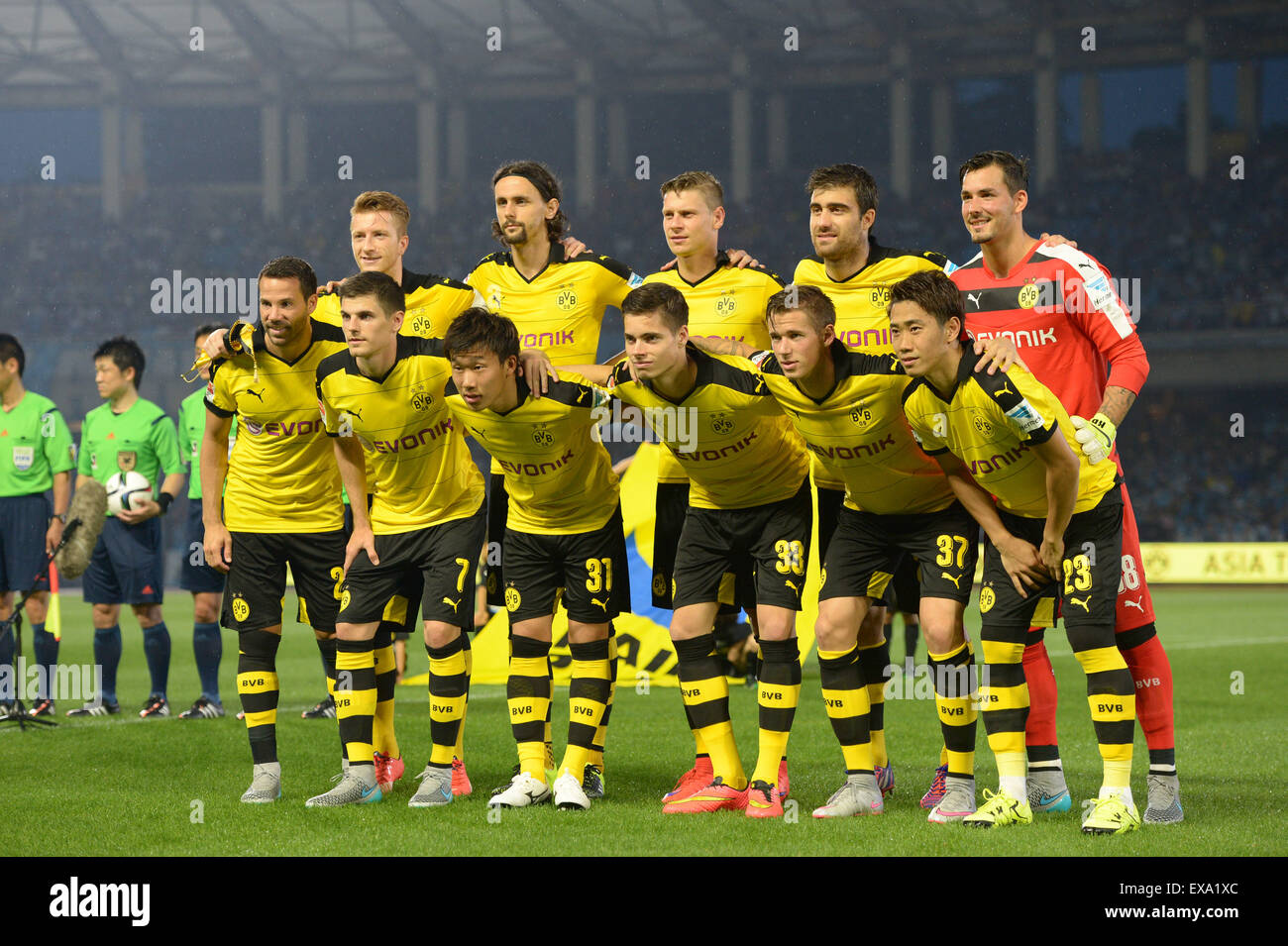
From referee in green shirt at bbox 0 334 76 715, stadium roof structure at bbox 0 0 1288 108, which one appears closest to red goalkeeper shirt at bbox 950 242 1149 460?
referee in green shirt at bbox 0 334 76 715

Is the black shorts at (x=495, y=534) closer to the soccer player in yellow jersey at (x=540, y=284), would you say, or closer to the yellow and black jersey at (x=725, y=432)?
the soccer player in yellow jersey at (x=540, y=284)

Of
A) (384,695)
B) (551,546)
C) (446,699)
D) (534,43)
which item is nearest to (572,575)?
(551,546)

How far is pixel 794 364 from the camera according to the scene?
14.9ft

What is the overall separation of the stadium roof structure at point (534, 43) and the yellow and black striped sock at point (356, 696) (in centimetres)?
2561

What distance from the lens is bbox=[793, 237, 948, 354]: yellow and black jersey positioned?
515cm

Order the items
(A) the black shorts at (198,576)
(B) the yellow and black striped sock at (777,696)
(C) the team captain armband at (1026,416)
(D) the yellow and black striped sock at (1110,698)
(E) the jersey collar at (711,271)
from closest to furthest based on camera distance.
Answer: (C) the team captain armband at (1026,416) < (D) the yellow and black striped sock at (1110,698) < (B) the yellow and black striped sock at (777,696) < (E) the jersey collar at (711,271) < (A) the black shorts at (198,576)

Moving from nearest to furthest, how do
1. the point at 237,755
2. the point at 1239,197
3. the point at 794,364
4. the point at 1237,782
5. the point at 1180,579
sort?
the point at 794,364
the point at 1237,782
the point at 237,755
the point at 1180,579
the point at 1239,197

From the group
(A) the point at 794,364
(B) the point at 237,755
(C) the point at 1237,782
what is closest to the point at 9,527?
(B) the point at 237,755

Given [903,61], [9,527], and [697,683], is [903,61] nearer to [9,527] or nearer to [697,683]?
[9,527]

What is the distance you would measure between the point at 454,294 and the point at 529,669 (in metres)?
1.74

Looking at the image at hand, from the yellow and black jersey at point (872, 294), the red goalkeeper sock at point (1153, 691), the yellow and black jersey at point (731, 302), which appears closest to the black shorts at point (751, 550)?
the yellow and black jersey at point (872, 294)

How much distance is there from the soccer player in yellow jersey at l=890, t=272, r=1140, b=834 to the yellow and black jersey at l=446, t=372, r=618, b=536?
4.22 ft

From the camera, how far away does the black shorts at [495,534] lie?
561 cm

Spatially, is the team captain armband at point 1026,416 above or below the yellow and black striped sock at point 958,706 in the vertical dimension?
above
